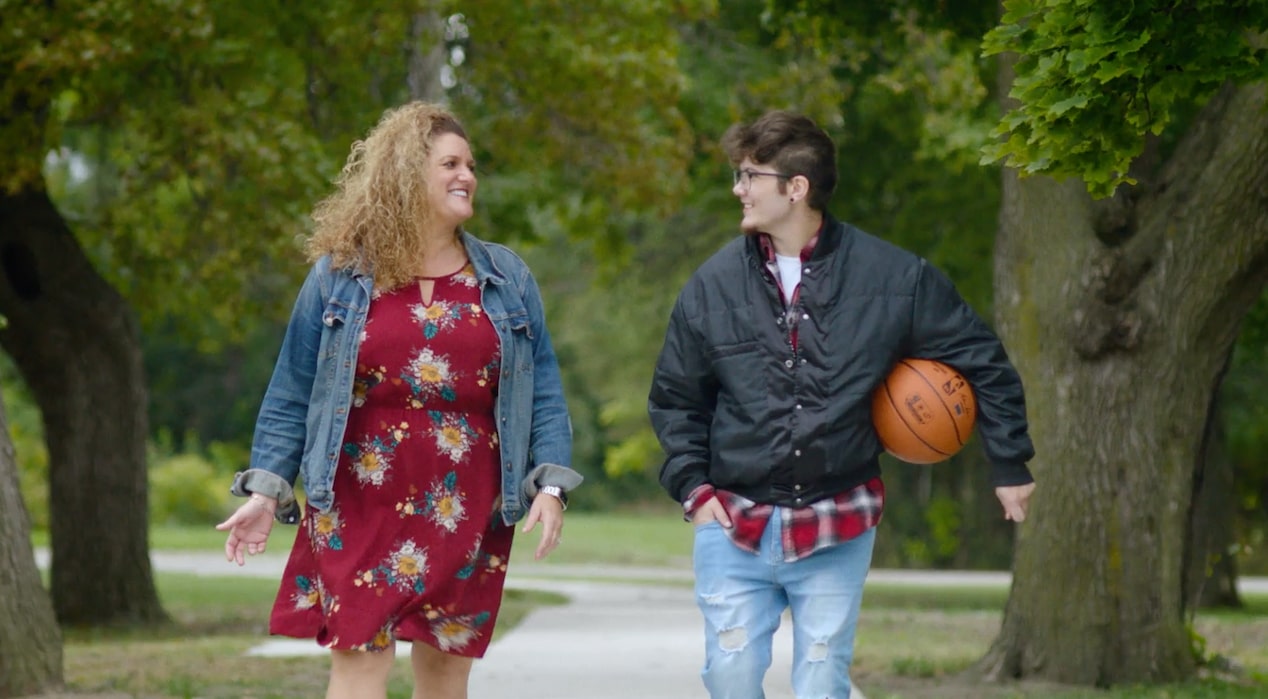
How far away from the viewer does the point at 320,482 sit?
5145mm

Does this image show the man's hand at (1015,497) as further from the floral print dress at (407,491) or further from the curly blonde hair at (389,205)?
the curly blonde hair at (389,205)

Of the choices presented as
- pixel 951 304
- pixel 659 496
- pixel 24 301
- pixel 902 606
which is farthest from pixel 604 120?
pixel 659 496

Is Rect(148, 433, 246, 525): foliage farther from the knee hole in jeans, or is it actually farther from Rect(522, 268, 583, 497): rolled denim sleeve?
the knee hole in jeans

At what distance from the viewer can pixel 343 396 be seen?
5.14 m

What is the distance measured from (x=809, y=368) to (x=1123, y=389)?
17.0 ft

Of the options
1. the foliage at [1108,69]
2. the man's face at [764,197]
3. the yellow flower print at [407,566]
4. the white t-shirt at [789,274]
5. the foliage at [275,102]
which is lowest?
the yellow flower print at [407,566]

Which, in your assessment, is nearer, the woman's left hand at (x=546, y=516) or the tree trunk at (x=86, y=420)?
the woman's left hand at (x=546, y=516)

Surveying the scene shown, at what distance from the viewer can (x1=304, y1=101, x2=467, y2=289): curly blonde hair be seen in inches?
208

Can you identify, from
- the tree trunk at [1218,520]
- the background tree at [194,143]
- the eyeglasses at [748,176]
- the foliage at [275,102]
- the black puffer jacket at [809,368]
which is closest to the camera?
the black puffer jacket at [809,368]

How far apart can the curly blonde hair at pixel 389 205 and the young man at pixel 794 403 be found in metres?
0.76

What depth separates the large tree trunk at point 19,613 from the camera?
9.09 meters

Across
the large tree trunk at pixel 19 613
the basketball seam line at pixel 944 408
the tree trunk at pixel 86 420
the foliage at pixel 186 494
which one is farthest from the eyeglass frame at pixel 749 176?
the foliage at pixel 186 494

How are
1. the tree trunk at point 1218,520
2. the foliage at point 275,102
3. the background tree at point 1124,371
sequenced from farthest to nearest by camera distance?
the tree trunk at point 1218,520 → the foliage at point 275,102 → the background tree at point 1124,371

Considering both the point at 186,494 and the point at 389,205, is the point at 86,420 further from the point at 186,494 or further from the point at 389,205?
the point at 186,494
